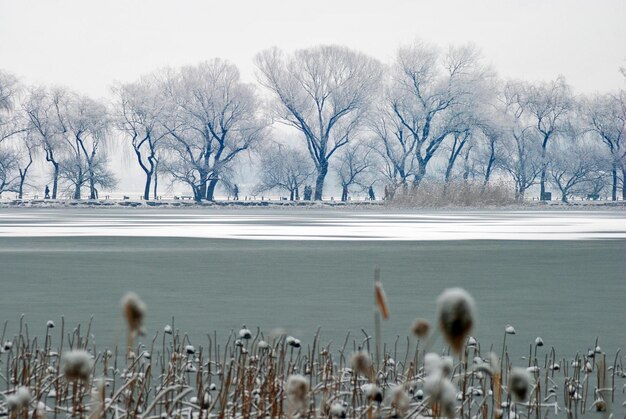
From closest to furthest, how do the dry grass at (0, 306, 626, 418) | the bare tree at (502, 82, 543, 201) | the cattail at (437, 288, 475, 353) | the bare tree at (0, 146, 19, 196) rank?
the cattail at (437, 288, 475, 353) < the dry grass at (0, 306, 626, 418) < the bare tree at (0, 146, 19, 196) < the bare tree at (502, 82, 543, 201)

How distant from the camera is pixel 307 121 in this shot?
3767 inches

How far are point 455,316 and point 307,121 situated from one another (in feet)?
308

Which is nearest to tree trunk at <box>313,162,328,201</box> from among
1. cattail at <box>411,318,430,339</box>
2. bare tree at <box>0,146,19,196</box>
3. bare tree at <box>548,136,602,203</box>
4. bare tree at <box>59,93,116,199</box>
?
bare tree at <box>59,93,116,199</box>

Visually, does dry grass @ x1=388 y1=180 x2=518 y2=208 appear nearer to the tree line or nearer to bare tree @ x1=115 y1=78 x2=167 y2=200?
the tree line

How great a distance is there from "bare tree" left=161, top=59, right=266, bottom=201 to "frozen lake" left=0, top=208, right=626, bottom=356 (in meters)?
62.9

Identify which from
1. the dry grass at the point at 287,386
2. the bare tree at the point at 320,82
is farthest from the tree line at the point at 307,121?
the dry grass at the point at 287,386

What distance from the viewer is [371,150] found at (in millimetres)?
104375

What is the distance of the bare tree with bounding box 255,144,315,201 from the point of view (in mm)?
100875

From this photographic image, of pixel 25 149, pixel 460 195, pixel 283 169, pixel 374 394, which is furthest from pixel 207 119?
pixel 374 394

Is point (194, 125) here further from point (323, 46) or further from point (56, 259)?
point (56, 259)

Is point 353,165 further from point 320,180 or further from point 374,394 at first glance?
point 374,394

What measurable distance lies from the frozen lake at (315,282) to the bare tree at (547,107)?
7549cm

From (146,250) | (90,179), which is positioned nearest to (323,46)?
(90,179)

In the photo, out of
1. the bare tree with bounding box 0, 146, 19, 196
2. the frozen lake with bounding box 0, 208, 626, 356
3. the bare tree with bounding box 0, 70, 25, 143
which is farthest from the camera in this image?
the bare tree with bounding box 0, 146, 19, 196
